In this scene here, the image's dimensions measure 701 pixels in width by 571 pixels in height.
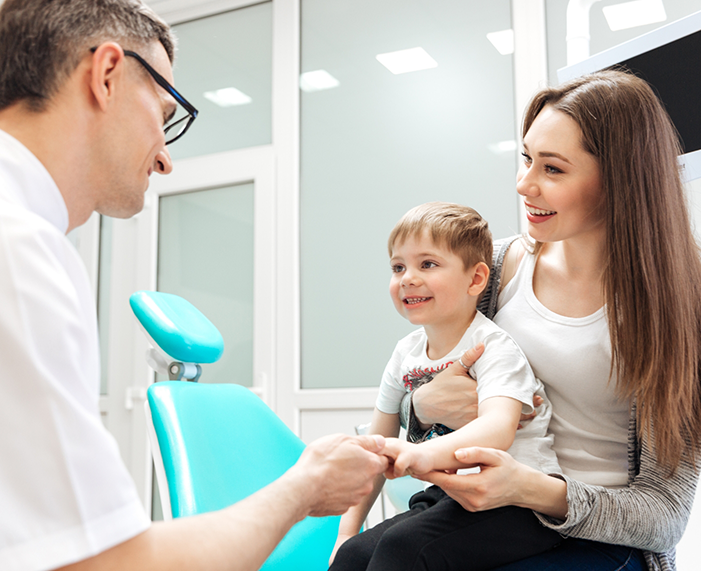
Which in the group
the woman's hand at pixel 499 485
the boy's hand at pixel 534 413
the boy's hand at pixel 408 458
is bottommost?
the woman's hand at pixel 499 485

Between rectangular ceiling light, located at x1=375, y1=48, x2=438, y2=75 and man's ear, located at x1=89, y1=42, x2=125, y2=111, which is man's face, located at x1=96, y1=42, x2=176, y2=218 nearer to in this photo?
man's ear, located at x1=89, y1=42, x2=125, y2=111

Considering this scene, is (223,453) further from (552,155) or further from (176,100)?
(552,155)

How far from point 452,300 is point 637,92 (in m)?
0.50

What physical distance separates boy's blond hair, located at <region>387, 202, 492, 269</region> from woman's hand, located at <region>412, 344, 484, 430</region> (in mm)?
209

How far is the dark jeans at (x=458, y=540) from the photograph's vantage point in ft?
3.28

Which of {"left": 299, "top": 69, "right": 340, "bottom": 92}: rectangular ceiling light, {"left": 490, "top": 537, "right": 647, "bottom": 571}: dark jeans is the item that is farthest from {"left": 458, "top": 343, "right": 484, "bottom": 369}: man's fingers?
{"left": 299, "top": 69, "right": 340, "bottom": 92}: rectangular ceiling light

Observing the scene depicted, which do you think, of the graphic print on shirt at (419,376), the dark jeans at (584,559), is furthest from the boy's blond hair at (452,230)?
the dark jeans at (584,559)

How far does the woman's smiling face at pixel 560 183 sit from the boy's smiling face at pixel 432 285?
182mm

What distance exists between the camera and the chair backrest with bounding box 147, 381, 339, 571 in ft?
3.99

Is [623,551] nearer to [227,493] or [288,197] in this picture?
[227,493]

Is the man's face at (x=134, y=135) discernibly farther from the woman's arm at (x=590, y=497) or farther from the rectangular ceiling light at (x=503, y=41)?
the rectangular ceiling light at (x=503, y=41)

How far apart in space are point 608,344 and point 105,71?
0.92 m

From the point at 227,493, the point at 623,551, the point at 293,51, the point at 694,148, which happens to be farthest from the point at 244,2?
the point at 623,551

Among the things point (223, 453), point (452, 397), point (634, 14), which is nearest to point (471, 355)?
point (452, 397)
